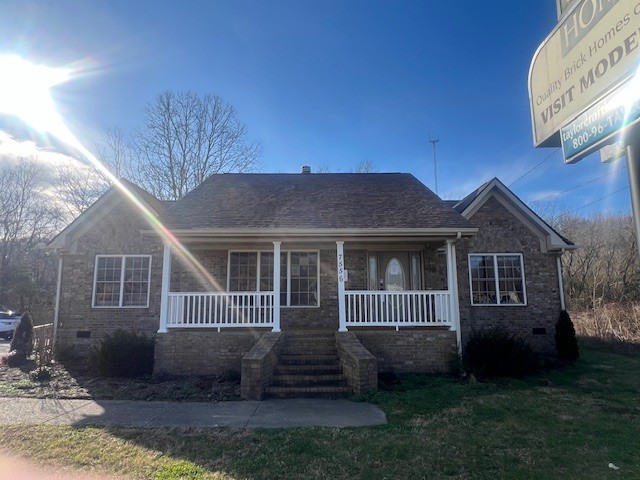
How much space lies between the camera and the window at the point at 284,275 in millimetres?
12352

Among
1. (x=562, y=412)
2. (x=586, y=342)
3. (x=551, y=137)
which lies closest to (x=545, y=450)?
(x=562, y=412)

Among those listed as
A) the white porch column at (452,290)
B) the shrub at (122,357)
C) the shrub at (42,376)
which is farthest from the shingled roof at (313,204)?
the shrub at (42,376)

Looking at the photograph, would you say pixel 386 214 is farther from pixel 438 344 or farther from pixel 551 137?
pixel 551 137

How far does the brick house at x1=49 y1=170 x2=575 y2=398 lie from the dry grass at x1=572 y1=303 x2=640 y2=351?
421 cm

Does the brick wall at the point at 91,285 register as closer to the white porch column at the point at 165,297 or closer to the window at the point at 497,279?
the white porch column at the point at 165,297

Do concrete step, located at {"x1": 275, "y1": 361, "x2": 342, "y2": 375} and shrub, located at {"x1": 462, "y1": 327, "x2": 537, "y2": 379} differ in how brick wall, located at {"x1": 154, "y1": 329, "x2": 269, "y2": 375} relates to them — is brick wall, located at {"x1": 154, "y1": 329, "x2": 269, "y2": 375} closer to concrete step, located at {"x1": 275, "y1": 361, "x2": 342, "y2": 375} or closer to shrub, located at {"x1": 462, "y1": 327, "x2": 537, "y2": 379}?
concrete step, located at {"x1": 275, "y1": 361, "x2": 342, "y2": 375}

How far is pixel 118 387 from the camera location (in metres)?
8.73

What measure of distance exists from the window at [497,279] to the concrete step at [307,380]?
644 centimetres

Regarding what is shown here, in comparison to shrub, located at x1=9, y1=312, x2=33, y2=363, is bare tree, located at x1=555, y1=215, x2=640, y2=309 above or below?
above

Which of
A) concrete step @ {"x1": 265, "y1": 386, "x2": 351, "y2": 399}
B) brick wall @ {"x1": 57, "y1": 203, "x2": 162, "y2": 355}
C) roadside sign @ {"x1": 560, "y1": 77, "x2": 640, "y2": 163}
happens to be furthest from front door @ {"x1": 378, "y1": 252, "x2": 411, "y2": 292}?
roadside sign @ {"x1": 560, "y1": 77, "x2": 640, "y2": 163}

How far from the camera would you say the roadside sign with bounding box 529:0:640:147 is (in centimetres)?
221

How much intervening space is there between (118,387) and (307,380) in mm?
4143

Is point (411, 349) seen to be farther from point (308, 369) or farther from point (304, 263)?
point (304, 263)

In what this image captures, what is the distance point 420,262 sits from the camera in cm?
1281
